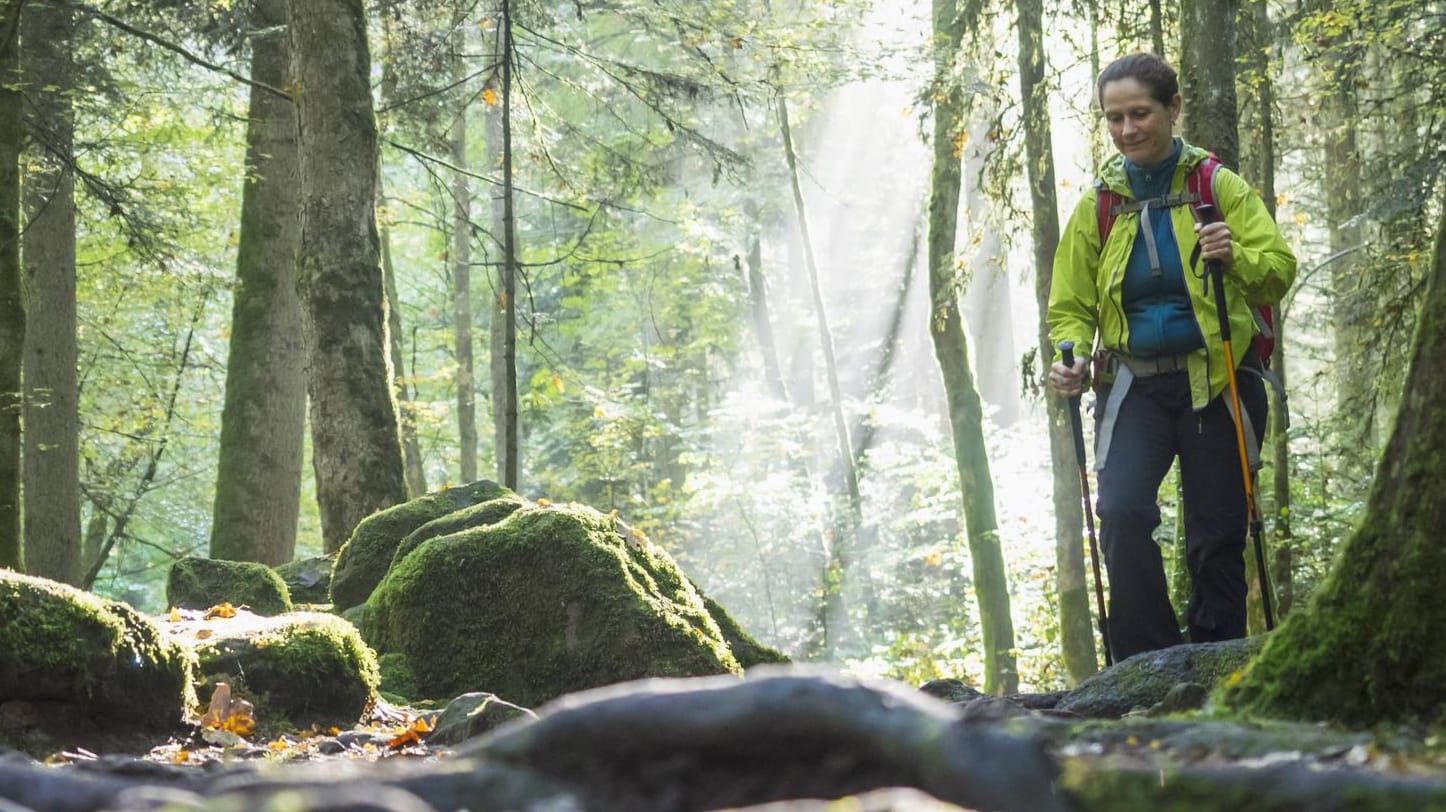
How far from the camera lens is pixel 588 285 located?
29.9m

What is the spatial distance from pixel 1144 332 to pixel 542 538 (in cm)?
277

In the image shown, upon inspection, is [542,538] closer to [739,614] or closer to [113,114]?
[113,114]

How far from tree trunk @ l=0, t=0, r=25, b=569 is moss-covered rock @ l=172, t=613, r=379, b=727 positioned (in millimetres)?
2727

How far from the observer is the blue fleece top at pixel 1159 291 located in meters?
5.34

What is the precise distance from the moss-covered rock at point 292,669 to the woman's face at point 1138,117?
3.63 metres

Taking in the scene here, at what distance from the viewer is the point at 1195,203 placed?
5.41 m

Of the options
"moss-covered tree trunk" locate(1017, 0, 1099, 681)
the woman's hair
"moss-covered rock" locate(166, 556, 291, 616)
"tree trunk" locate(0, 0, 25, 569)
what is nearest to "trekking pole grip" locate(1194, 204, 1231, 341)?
the woman's hair

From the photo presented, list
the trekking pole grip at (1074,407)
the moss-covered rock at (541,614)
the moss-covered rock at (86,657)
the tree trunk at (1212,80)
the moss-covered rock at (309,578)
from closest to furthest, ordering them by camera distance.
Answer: the moss-covered rock at (86,657) → the trekking pole grip at (1074,407) → the moss-covered rock at (541,614) → the tree trunk at (1212,80) → the moss-covered rock at (309,578)

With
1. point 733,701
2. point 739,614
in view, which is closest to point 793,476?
point 739,614

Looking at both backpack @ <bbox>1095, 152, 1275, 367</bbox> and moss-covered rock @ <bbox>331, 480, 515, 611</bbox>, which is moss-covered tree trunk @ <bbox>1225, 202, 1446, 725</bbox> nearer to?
backpack @ <bbox>1095, 152, 1275, 367</bbox>

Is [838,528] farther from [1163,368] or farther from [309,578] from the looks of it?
[1163,368]

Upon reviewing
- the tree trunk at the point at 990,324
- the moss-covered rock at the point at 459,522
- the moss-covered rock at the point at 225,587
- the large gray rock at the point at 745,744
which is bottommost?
the large gray rock at the point at 745,744

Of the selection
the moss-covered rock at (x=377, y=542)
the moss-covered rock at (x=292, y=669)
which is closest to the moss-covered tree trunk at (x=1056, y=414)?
the moss-covered rock at (x=377, y=542)

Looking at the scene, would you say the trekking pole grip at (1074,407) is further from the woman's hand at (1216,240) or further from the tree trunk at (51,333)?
the tree trunk at (51,333)
